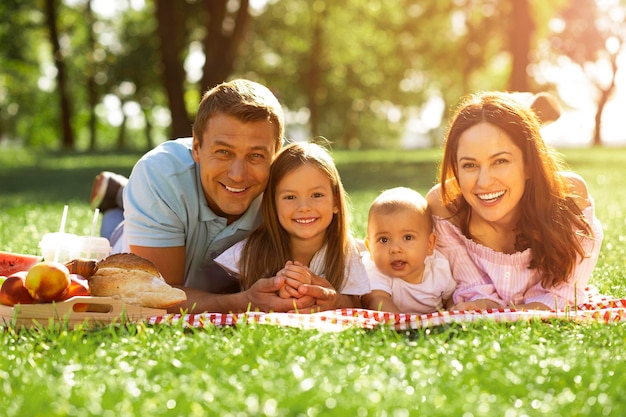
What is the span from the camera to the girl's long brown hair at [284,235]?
488 centimetres

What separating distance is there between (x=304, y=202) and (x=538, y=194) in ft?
5.02

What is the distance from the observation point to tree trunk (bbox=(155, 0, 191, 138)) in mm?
19156

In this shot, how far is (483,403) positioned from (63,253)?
3.83 meters

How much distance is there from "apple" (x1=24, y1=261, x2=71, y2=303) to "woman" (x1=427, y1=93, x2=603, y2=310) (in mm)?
2386

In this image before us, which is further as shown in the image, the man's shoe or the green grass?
the man's shoe

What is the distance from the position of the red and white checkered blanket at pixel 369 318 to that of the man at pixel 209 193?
16.5 inches

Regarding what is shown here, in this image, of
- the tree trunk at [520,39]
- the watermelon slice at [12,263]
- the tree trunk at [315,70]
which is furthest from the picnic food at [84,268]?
the tree trunk at [315,70]

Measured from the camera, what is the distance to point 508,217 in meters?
5.16

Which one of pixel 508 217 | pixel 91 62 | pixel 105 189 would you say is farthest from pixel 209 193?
pixel 91 62

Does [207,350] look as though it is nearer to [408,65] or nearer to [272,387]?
[272,387]

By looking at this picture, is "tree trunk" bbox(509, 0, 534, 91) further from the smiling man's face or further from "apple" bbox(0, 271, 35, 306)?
"apple" bbox(0, 271, 35, 306)

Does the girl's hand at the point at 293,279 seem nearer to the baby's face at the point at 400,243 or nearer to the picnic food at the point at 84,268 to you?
the baby's face at the point at 400,243

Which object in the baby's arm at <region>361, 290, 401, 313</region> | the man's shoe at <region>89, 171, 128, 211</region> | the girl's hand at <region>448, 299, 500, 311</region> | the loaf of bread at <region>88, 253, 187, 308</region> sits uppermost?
the man's shoe at <region>89, 171, 128, 211</region>

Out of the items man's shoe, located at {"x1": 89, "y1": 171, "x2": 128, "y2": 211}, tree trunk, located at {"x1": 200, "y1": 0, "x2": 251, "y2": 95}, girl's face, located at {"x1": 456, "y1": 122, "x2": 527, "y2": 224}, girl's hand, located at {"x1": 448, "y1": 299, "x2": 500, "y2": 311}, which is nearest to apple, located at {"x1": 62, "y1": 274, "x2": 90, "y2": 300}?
girl's hand, located at {"x1": 448, "y1": 299, "x2": 500, "y2": 311}
